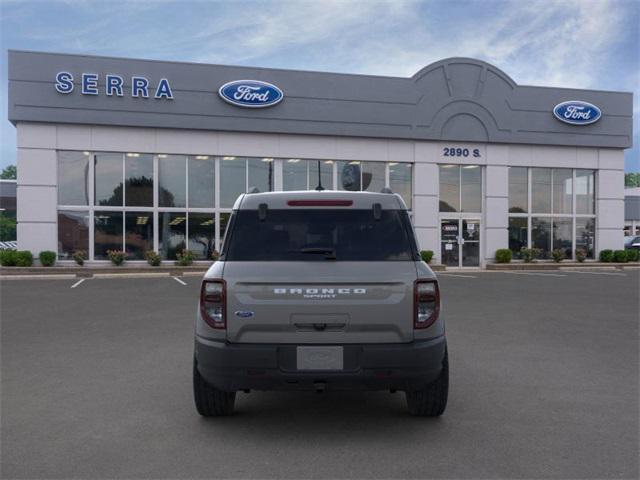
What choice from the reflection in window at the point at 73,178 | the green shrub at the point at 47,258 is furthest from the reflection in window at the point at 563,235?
the green shrub at the point at 47,258

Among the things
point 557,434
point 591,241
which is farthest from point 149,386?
point 591,241

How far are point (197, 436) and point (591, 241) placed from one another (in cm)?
2757

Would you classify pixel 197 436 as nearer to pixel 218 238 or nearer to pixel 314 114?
pixel 218 238

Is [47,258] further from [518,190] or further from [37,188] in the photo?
[518,190]

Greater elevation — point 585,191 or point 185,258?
point 585,191

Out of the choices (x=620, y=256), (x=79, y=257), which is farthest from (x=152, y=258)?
(x=620, y=256)

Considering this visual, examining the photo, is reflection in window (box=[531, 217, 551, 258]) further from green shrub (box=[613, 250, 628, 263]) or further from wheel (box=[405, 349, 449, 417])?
wheel (box=[405, 349, 449, 417])

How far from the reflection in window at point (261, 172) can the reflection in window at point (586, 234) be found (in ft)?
51.5

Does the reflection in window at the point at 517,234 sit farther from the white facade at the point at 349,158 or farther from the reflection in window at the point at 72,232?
the reflection in window at the point at 72,232

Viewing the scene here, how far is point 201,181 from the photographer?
2312 centimetres

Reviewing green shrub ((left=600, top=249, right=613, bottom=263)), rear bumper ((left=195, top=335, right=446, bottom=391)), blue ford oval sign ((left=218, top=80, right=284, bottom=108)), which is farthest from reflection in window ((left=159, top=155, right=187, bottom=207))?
green shrub ((left=600, top=249, right=613, bottom=263))

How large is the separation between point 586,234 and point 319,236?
26768 millimetres

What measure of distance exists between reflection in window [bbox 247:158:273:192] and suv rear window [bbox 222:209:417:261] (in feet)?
63.6

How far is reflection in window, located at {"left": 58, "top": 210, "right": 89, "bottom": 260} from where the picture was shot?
21734mm
